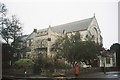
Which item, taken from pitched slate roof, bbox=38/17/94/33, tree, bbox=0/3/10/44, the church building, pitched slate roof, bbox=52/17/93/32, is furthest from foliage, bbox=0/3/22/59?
pitched slate roof, bbox=52/17/93/32

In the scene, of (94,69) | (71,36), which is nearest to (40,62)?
(71,36)

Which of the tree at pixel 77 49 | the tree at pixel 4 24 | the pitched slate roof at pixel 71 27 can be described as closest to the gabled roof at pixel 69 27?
the pitched slate roof at pixel 71 27

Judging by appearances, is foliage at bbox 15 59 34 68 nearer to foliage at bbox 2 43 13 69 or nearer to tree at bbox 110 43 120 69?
foliage at bbox 2 43 13 69

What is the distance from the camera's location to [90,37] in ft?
24.6

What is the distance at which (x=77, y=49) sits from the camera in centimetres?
716

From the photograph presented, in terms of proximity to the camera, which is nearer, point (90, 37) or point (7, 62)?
point (7, 62)

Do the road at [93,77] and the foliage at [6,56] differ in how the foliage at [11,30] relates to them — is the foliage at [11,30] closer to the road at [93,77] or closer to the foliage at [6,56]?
the foliage at [6,56]

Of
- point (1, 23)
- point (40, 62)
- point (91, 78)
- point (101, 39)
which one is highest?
point (1, 23)

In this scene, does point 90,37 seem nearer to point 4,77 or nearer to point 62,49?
point 62,49

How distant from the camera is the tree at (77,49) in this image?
7.06 metres

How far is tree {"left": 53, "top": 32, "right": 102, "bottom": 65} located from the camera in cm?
706

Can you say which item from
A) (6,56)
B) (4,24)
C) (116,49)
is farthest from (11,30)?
(116,49)

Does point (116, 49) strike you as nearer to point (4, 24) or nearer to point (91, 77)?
point (91, 77)

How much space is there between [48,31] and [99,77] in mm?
2254
